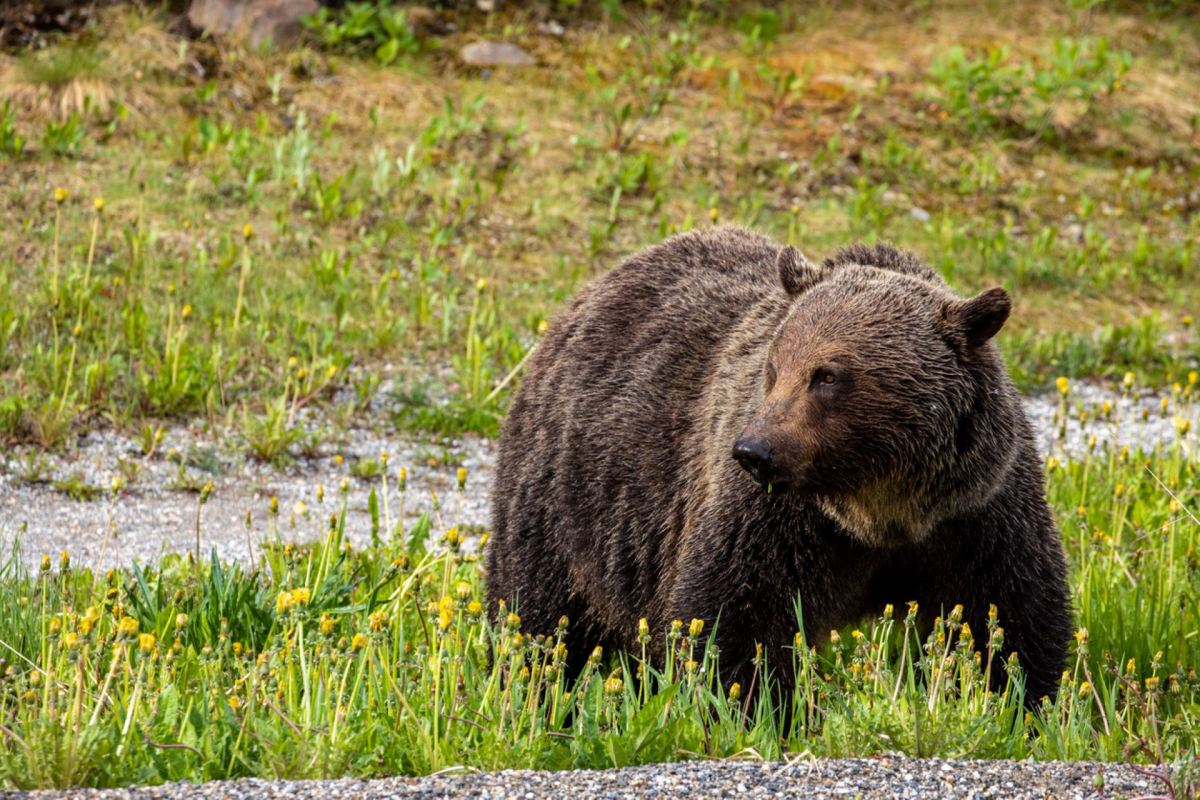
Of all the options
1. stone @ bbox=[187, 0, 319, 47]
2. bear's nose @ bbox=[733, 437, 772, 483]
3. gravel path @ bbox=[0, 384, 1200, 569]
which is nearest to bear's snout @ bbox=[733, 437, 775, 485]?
bear's nose @ bbox=[733, 437, 772, 483]

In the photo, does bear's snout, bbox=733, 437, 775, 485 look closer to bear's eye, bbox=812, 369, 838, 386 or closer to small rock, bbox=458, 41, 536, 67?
bear's eye, bbox=812, 369, 838, 386

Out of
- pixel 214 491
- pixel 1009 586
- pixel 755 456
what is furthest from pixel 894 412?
pixel 214 491

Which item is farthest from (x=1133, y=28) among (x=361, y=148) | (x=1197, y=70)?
(x=361, y=148)

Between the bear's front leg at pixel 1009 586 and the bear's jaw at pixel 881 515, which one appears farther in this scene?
the bear's front leg at pixel 1009 586

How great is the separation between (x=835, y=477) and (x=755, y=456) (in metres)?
0.35

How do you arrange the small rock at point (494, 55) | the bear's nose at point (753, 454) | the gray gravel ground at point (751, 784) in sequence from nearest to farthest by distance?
the gray gravel ground at point (751, 784) < the bear's nose at point (753, 454) < the small rock at point (494, 55)

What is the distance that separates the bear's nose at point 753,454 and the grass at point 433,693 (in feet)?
1.61

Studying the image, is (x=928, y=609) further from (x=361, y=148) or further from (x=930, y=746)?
(x=361, y=148)

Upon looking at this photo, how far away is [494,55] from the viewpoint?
13.9 m

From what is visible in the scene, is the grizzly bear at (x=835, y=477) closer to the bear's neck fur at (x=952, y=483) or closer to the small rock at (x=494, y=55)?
the bear's neck fur at (x=952, y=483)

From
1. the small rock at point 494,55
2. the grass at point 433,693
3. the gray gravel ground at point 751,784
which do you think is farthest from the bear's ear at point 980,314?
the small rock at point 494,55

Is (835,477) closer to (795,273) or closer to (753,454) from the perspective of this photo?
(753,454)

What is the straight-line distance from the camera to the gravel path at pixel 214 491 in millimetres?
6816

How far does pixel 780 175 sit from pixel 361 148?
11.3 feet
